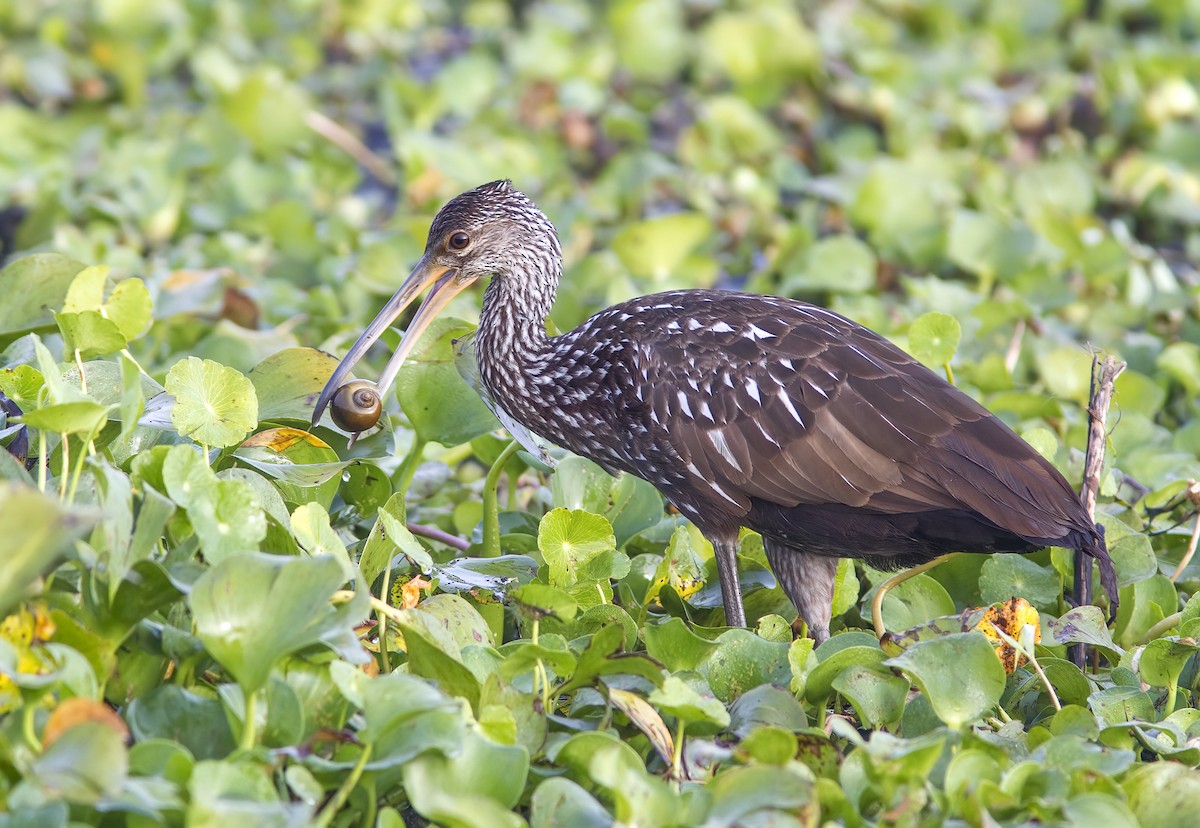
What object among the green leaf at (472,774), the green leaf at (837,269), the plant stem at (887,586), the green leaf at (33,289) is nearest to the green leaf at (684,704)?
the green leaf at (472,774)

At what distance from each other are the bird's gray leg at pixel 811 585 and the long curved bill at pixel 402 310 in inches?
51.2

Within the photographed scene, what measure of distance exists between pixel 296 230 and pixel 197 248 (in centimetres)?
48

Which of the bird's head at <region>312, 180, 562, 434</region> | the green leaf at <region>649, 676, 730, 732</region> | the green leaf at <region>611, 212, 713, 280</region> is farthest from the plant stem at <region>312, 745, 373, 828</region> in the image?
the green leaf at <region>611, 212, 713, 280</region>

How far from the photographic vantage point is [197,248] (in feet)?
24.0

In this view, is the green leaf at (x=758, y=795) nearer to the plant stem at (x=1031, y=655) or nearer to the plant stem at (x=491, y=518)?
the plant stem at (x=1031, y=655)

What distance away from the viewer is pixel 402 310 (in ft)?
16.4

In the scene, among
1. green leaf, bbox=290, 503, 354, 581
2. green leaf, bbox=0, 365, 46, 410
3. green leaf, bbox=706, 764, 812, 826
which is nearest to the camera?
green leaf, bbox=706, 764, 812, 826

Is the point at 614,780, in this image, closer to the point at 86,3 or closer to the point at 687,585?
the point at 687,585

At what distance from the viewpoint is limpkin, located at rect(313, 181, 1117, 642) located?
4285 mm

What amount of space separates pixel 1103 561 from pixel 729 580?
40.6 inches

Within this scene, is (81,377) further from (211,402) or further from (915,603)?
(915,603)

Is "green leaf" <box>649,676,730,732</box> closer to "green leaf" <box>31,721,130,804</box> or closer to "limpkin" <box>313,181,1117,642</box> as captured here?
"limpkin" <box>313,181,1117,642</box>

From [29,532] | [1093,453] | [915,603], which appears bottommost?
[915,603]

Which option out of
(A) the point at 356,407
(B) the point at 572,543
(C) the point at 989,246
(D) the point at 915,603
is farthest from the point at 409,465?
(C) the point at 989,246
